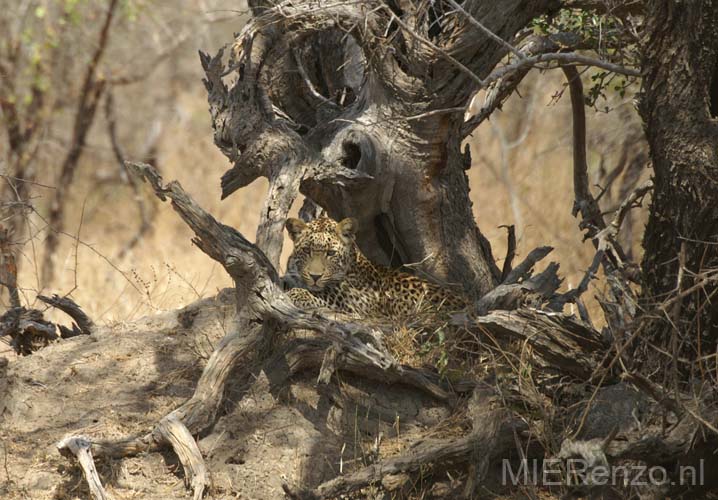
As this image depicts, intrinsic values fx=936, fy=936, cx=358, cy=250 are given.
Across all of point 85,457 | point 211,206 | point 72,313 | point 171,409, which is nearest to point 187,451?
A: point 85,457

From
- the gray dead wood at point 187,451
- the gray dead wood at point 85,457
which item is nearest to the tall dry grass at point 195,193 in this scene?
the gray dead wood at point 187,451

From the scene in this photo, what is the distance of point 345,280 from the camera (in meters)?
6.19

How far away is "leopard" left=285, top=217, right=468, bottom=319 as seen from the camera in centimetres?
593

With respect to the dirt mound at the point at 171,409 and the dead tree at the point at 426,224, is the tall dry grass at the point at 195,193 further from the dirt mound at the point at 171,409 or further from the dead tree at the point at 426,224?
the dead tree at the point at 426,224

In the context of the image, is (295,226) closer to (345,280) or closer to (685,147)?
(345,280)

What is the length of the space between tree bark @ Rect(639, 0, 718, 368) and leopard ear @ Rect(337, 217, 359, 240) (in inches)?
79.8

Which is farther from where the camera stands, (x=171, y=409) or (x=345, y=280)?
(x=345, y=280)

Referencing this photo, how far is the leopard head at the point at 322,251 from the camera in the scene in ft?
19.8

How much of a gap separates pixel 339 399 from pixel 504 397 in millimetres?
893

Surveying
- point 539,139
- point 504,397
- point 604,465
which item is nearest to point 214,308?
point 504,397

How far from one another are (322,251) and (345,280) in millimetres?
280

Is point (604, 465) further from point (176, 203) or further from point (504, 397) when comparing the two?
point (176, 203)

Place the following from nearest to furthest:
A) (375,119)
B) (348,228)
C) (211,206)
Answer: (375,119)
(348,228)
(211,206)

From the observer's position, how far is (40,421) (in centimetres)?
497
